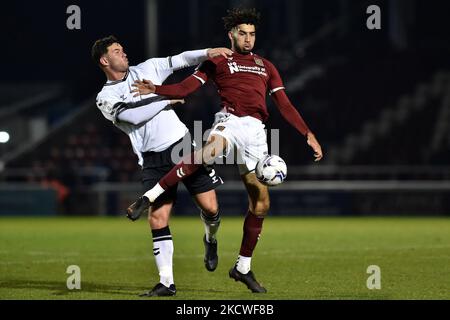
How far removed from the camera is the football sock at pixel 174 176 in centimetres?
873

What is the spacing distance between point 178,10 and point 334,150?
46.2ft

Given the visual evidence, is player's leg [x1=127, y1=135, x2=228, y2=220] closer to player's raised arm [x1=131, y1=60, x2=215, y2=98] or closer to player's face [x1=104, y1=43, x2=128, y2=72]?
player's raised arm [x1=131, y1=60, x2=215, y2=98]

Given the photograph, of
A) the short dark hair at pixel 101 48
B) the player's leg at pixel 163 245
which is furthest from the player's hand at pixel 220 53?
the player's leg at pixel 163 245

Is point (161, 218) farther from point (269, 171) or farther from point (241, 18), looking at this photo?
point (241, 18)

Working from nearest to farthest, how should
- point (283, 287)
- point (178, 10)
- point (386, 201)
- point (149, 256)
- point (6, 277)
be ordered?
point (283, 287) < point (6, 277) < point (149, 256) < point (386, 201) < point (178, 10)

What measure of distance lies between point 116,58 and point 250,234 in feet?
6.10

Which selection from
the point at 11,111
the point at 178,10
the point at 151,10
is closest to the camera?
the point at 151,10

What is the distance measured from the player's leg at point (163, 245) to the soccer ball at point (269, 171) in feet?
2.60

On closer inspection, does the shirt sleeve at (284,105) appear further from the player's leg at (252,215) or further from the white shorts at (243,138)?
the player's leg at (252,215)

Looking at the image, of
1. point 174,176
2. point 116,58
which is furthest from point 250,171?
point 116,58

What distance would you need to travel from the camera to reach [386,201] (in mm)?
23281

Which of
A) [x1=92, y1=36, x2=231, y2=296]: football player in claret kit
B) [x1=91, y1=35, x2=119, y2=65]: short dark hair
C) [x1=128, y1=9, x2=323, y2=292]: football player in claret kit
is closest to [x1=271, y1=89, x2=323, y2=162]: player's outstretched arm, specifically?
[x1=128, y1=9, x2=323, y2=292]: football player in claret kit
